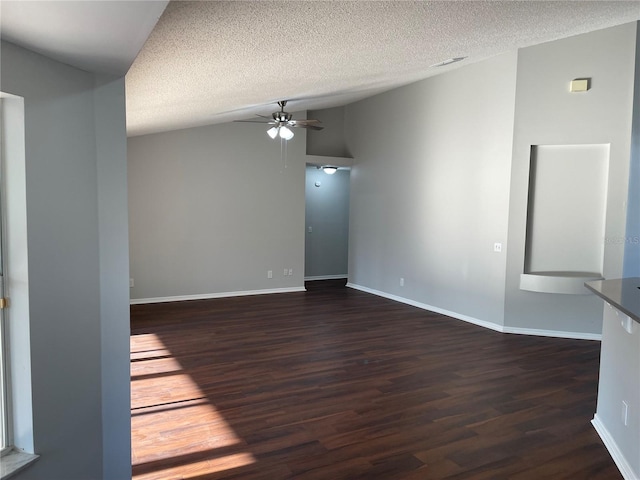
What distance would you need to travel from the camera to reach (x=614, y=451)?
8.74ft

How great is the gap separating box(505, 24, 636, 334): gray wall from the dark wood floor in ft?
1.25

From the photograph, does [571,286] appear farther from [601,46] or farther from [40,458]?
[40,458]

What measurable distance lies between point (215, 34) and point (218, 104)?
2.43 metres

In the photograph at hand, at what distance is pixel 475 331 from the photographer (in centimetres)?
545

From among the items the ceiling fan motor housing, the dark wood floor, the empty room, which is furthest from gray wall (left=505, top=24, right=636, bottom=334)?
the ceiling fan motor housing

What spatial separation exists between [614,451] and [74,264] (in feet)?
10.3

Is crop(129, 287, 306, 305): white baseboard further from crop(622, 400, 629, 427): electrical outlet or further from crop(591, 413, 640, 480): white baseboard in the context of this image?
crop(622, 400, 629, 427): electrical outlet

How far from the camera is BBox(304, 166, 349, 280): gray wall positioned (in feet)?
29.7

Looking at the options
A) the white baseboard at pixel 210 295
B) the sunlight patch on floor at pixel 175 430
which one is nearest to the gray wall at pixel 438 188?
the white baseboard at pixel 210 295

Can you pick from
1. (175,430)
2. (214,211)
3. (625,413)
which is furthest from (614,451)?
(214,211)

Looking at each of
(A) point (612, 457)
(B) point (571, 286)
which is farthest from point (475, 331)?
(A) point (612, 457)

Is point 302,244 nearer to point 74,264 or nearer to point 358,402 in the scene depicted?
point 358,402

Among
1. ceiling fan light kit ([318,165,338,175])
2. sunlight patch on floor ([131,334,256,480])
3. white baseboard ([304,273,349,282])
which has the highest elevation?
ceiling fan light kit ([318,165,338,175])

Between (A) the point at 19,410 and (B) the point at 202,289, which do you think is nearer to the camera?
(A) the point at 19,410
